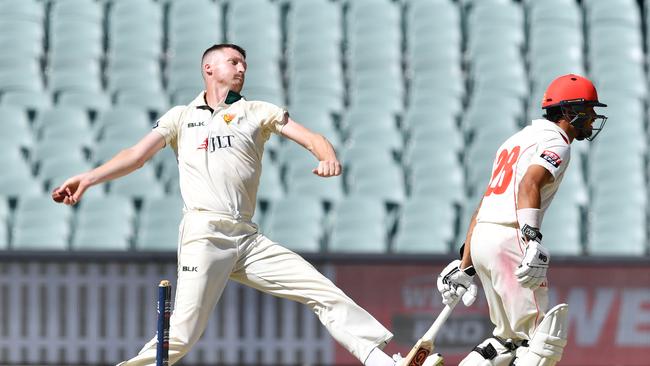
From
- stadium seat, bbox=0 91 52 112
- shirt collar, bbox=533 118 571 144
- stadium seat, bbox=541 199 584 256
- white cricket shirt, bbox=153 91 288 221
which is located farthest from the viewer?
stadium seat, bbox=0 91 52 112

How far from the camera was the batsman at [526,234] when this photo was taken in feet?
18.9

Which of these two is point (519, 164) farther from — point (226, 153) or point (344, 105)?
point (344, 105)

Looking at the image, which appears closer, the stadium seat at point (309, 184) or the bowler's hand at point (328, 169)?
the bowler's hand at point (328, 169)

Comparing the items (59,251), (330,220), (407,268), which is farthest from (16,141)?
(407,268)

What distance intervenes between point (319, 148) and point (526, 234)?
105 cm

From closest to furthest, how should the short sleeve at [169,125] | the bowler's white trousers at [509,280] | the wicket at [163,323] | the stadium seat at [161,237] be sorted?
the wicket at [163,323], the bowler's white trousers at [509,280], the short sleeve at [169,125], the stadium seat at [161,237]

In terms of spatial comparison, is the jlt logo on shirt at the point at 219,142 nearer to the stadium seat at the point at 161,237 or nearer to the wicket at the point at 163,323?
the wicket at the point at 163,323

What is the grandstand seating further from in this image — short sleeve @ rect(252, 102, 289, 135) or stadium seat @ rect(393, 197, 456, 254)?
short sleeve @ rect(252, 102, 289, 135)

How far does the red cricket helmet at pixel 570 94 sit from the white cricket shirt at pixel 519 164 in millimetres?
116

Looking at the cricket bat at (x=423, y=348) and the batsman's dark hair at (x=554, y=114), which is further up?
the batsman's dark hair at (x=554, y=114)

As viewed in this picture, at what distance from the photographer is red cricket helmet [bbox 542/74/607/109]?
607 cm

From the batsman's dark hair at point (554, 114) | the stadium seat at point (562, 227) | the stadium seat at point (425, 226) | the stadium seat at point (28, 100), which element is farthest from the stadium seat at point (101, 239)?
the batsman's dark hair at point (554, 114)

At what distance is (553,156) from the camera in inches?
227

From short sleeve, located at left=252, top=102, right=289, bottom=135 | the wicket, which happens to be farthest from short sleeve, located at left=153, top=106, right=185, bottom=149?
the wicket
